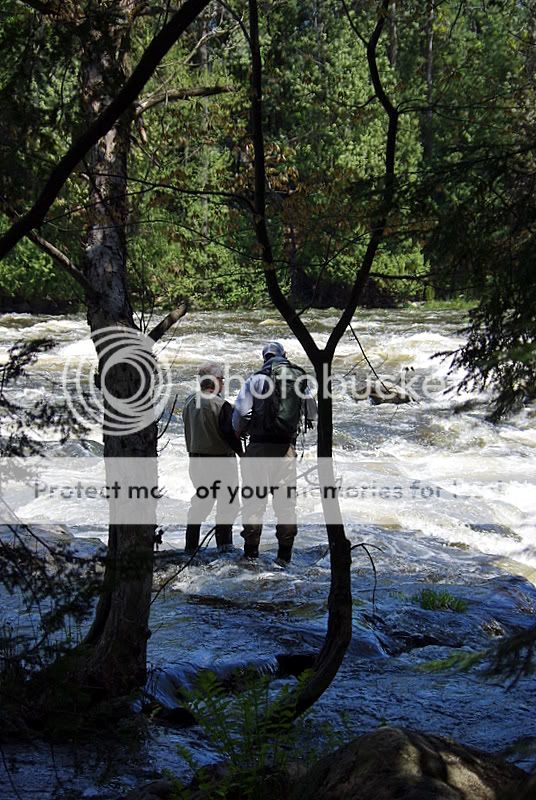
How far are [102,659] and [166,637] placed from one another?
177 centimetres

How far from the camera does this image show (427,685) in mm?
6582

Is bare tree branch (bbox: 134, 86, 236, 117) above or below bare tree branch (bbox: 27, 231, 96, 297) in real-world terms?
above

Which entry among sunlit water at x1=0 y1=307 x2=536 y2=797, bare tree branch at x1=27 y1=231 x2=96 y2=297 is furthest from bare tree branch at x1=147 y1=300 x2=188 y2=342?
sunlit water at x1=0 y1=307 x2=536 y2=797

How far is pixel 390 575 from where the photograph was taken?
9.56 metres

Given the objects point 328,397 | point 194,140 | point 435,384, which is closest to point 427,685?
point 328,397

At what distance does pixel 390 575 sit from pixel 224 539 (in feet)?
5.32

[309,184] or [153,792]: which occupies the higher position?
[309,184]

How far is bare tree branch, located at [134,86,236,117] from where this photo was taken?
5.78 m

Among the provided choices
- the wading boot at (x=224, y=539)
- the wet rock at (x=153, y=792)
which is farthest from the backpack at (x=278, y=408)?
the wet rock at (x=153, y=792)

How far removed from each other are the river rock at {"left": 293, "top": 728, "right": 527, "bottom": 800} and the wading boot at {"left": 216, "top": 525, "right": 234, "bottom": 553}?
5886mm

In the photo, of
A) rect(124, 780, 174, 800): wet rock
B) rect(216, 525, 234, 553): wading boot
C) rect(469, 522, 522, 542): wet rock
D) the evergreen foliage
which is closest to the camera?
rect(124, 780, 174, 800): wet rock
